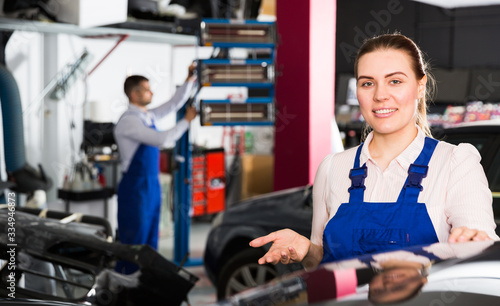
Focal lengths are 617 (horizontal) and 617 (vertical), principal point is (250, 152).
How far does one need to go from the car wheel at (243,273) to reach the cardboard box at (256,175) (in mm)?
4362

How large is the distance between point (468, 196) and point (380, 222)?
8.6 inches

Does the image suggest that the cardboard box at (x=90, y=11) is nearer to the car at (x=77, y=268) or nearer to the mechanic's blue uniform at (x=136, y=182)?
the mechanic's blue uniform at (x=136, y=182)

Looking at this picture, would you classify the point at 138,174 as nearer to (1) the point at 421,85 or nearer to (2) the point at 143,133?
(2) the point at 143,133

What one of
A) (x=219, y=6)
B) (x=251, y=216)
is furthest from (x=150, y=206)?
(x=219, y=6)

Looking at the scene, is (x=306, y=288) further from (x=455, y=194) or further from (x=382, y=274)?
(x=455, y=194)

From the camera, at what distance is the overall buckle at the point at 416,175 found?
1.52 metres

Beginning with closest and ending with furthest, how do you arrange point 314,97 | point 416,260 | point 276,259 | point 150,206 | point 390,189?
point 416,260
point 276,259
point 390,189
point 150,206
point 314,97

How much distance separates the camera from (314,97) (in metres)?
5.04

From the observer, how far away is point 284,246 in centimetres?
145

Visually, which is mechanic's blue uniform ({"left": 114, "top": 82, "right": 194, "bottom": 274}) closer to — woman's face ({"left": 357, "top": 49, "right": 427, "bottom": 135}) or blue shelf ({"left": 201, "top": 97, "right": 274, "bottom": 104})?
blue shelf ({"left": 201, "top": 97, "right": 274, "bottom": 104})

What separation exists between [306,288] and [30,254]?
71.0 inches

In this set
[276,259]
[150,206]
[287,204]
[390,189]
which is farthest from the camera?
[150,206]

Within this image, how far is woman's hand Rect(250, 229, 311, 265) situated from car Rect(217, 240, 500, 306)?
1.20 feet

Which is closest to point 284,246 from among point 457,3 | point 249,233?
point 249,233
